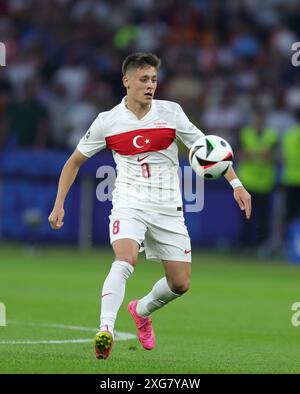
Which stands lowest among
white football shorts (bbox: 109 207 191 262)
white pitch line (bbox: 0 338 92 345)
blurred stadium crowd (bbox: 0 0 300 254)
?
white pitch line (bbox: 0 338 92 345)

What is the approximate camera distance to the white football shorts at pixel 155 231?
30.0 ft

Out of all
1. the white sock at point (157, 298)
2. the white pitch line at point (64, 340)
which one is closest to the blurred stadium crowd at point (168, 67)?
the white pitch line at point (64, 340)

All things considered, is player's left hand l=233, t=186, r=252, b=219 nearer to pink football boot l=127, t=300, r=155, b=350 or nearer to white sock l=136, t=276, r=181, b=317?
white sock l=136, t=276, r=181, b=317

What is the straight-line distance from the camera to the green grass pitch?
8.62m

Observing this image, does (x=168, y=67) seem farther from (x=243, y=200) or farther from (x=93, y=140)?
(x=243, y=200)

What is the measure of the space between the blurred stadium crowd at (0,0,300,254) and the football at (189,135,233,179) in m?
11.0

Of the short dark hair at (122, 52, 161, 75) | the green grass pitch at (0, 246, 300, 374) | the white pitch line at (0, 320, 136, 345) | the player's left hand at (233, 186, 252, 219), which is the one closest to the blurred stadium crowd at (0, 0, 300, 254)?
the green grass pitch at (0, 246, 300, 374)

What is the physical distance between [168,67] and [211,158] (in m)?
14.6

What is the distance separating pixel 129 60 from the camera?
371 inches

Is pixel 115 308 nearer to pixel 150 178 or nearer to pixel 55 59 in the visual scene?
pixel 150 178

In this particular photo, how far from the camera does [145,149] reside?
941 cm

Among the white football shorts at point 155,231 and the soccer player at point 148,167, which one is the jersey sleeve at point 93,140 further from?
the white football shorts at point 155,231

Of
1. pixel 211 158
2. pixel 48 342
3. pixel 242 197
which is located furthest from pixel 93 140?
pixel 48 342
